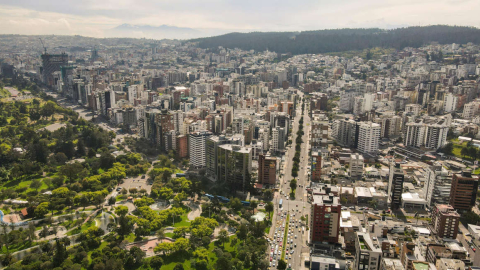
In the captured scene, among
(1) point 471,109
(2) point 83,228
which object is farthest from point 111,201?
(1) point 471,109

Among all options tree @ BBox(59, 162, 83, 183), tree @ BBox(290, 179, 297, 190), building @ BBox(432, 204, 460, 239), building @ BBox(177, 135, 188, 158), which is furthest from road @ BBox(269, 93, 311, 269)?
tree @ BBox(59, 162, 83, 183)

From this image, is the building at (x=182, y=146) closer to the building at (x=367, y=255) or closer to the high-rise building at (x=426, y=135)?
the building at (x=367, y=255)

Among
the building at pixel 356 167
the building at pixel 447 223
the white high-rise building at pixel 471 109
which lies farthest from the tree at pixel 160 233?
the white high-rise building at pixel 471 109

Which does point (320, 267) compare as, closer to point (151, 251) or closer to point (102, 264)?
point (151, 251)

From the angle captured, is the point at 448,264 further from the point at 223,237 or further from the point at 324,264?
the point at 223,237

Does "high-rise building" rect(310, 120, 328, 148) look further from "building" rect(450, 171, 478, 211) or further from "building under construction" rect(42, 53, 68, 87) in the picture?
"building under construction" rect(42, 53, 68, 87)

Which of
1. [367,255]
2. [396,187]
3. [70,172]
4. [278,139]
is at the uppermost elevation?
[278,139]
